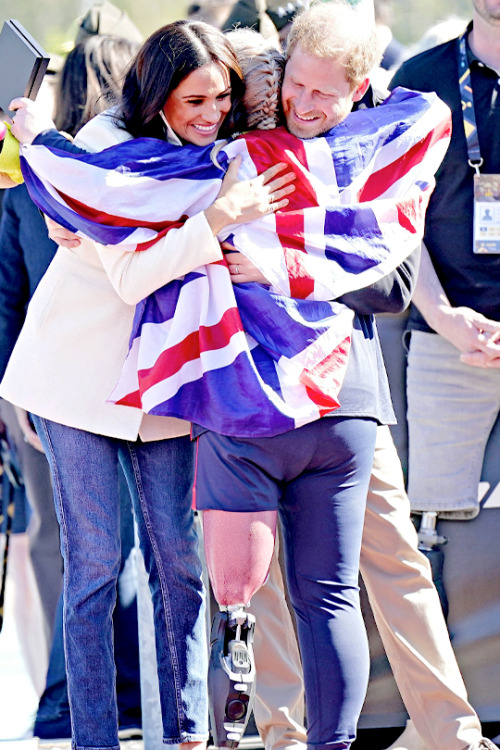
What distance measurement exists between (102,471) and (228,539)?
45 cm

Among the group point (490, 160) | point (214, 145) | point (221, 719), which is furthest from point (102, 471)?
point (490, 160)

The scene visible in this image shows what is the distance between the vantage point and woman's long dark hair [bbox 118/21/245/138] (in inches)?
86.7

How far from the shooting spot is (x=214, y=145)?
87.0 inches

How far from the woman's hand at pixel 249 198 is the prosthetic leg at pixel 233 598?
57cm

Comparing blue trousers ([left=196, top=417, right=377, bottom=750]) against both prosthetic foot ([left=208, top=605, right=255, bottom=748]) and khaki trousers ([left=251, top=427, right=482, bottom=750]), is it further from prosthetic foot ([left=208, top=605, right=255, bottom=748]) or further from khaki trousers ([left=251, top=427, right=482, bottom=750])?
khaki trousers ([left=251, top=427, right=482, bottom=750])

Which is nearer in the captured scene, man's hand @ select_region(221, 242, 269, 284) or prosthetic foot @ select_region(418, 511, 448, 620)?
man's hand @ select_region(221, 242, 269, 284)

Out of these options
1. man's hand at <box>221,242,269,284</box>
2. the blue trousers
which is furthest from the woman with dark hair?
the blue trousers

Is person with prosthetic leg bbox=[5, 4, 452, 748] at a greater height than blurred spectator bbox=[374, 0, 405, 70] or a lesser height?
lesser

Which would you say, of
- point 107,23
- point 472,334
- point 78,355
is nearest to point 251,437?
point 78,355

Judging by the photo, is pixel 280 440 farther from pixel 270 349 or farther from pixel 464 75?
pixel 464 75

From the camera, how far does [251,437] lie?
2.09 metres

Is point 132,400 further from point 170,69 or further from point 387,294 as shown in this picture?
point 170,69

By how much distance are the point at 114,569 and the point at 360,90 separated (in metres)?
1.16

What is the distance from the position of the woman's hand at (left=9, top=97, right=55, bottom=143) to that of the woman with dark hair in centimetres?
2
